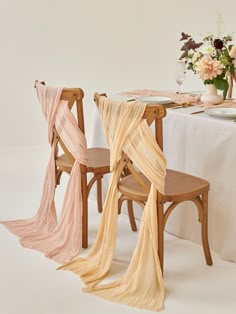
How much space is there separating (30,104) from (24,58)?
1.45 feet

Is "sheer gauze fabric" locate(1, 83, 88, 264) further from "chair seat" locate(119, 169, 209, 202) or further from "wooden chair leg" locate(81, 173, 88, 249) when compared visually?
"chair seat" locate(119, 169, 209, 202)

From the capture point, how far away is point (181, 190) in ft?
7.54

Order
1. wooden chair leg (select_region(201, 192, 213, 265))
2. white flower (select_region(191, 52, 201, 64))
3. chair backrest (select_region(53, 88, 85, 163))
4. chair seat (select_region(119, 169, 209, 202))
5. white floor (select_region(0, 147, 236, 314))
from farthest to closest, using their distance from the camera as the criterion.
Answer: white flower (select_region(191, 52, 201, 64)) → chair backrest (select_region(53, 88, 85, 163)) → wooden chair leg (select_region(201, 192, 213, 265)) → chair seat (select_region(119, 169, 209, 202)) → white floor (select_region(0, 147, 236, 314))

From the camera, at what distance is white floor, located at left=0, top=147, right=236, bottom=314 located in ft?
6.87

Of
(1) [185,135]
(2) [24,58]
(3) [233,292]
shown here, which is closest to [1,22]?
(2) [24,58]

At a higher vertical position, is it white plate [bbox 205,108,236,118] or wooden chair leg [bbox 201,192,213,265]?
white plate [bbox 205,108,236,118]

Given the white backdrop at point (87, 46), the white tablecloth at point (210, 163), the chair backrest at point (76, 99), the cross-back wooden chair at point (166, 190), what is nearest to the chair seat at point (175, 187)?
the cross-back wooden chair at point (166, 190)


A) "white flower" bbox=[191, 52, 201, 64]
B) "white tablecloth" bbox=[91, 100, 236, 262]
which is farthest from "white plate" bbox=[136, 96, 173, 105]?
"white flower" bbox=[191, 52, 201, 64]

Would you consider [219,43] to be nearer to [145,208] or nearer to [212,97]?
[212,97]

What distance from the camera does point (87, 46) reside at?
4938 mm

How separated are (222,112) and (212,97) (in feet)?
0.96

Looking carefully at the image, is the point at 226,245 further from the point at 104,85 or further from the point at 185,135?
the point at 104,85

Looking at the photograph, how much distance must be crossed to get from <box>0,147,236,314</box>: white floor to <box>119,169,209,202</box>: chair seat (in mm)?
387

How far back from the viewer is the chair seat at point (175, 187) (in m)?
2.26
